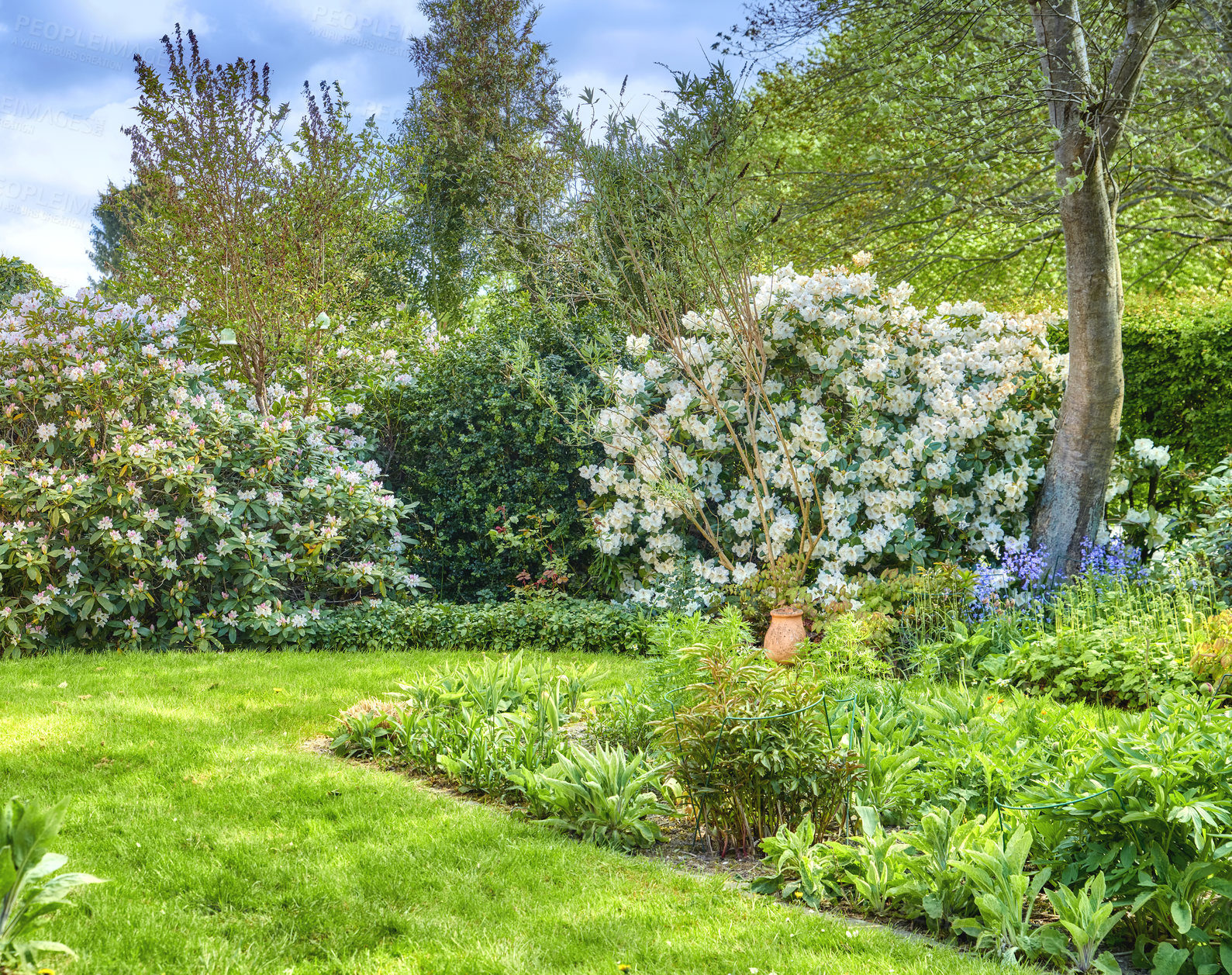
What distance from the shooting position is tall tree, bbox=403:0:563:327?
17344 mm

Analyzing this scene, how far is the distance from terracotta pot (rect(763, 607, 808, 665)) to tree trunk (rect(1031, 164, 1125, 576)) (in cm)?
217

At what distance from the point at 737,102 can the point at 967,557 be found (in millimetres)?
3826

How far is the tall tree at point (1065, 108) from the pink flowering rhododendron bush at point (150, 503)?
5.17m

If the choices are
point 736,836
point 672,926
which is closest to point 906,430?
point 736,836

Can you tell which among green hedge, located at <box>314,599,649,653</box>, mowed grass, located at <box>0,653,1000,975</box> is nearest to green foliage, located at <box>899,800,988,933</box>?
mowed grass, located at <box>0,653,1000,975</box>

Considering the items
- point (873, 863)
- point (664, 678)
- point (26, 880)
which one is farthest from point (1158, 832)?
point (26, 880)

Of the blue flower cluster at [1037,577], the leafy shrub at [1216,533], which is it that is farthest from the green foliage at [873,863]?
the leafy shrub at [1216,533]

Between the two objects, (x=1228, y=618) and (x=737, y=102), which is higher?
(x=737, y=102)

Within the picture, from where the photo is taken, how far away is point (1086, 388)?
6.81 m

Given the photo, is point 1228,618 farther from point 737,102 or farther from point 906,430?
point 737,102

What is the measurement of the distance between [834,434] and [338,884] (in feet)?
17.3

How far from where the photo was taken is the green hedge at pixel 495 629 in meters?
6.85

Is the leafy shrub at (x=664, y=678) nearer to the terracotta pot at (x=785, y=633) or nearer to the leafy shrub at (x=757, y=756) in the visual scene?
the leafy shrub at (x=757, y=756)

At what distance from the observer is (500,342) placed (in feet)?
29.4
